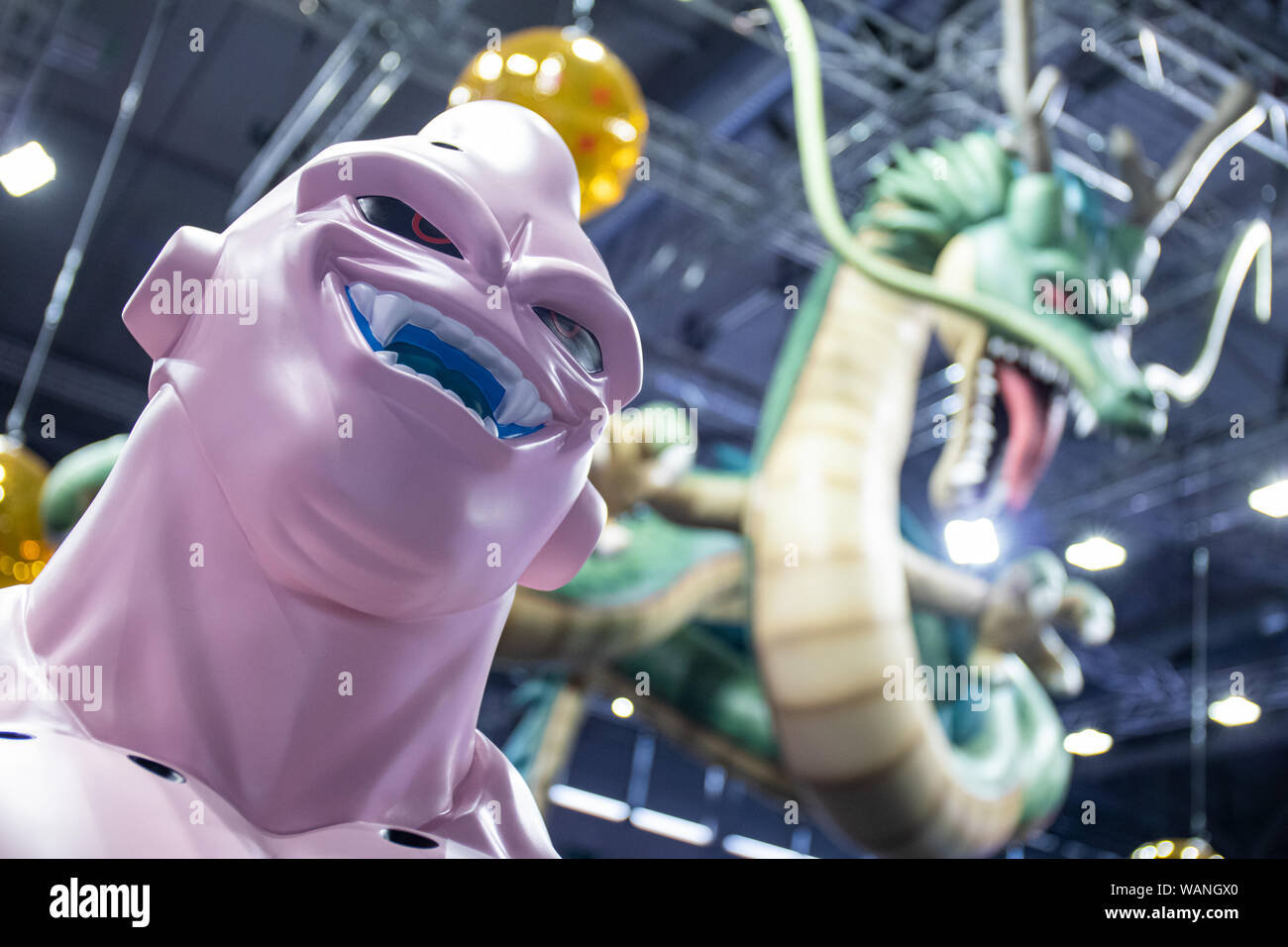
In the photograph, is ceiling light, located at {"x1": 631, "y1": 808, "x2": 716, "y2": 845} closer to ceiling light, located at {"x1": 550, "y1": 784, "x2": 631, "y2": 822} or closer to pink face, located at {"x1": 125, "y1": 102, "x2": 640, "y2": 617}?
ceiling light, located at {"x1": 550, "y1": 784, "x2": 631, "y2": 822}

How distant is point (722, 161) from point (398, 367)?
4.35 meters

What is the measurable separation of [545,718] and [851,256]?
1.86 metres

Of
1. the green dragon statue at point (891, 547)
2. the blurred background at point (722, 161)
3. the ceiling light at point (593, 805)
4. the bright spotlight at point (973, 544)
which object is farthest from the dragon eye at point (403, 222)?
the ceiling light at point (593, 805)

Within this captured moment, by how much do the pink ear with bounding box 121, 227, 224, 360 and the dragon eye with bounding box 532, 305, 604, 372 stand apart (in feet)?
0.86

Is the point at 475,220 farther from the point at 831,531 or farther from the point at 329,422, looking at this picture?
the point at 831,531

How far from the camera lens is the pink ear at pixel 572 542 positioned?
1.07 m

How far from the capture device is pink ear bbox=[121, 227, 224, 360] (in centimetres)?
96

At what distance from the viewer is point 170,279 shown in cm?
96

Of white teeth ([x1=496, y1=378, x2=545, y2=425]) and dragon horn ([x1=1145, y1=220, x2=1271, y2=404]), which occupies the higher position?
dragon horn ([x1=1145, y1=220, x2=1271, y2=404])

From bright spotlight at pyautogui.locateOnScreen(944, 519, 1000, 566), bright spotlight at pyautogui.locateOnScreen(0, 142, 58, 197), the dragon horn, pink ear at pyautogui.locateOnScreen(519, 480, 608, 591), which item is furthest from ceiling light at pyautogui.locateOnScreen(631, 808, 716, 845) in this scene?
pink ear at pyautogui.locateOnScreen(519, 480, 608, 591)

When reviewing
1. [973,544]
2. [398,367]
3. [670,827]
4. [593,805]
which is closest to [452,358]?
[398,367]

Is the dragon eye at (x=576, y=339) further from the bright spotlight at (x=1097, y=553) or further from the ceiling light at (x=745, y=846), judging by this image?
the ceiling light at (x=745, y=846)
